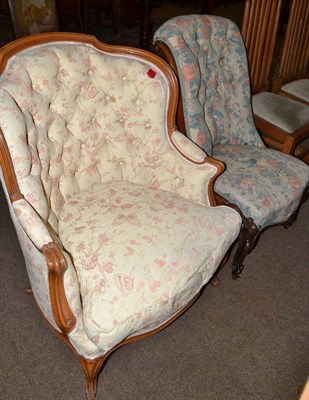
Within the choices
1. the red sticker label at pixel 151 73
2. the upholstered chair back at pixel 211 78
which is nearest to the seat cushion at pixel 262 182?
the upholstered chair back at pixel 211 78

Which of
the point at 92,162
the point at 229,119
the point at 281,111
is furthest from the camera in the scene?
the point at 281,111

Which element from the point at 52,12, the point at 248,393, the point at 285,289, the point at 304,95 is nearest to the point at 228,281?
the point at 285,289

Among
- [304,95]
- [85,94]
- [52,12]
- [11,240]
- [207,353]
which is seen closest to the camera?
[85,94]

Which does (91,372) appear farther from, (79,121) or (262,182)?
(262,182)

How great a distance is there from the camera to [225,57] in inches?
74.7

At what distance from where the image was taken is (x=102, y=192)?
60.6 inches

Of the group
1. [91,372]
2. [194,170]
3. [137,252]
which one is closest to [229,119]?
[194,170]

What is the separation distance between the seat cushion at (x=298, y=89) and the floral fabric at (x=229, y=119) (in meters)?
0.78

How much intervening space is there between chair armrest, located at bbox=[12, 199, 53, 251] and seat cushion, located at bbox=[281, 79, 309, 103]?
2.12m

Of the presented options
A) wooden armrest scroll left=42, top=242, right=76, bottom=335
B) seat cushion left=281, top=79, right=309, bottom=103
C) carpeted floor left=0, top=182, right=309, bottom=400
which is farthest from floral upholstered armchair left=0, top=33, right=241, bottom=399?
seat cushion left=281, top=79, right=309, bottom=103

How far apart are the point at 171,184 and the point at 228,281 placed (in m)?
0.63

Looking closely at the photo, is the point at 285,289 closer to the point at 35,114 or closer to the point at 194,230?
the point at 194,230

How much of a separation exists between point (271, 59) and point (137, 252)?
5.58 feet

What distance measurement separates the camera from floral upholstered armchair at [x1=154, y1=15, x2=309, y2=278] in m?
1.66
